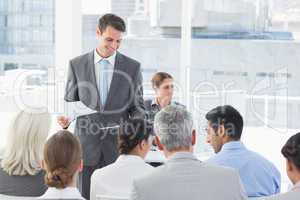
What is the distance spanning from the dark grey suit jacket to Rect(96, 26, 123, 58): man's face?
66 millimetres

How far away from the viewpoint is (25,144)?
8.88 feet

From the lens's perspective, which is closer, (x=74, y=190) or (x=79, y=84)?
(x=74, y=190)

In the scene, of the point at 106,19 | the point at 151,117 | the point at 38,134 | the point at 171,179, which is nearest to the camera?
the point at 171,179

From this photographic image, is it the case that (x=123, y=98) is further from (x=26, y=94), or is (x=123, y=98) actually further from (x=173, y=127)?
(x=26, y=94)

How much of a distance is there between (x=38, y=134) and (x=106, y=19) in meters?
0.95

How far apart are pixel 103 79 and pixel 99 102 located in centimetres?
15

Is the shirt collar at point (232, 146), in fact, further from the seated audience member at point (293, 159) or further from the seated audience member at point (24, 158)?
the seated audience member at point (24, 158)

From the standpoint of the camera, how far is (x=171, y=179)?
2.02 meters

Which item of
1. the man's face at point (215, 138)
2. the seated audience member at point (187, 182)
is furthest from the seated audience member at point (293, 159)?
the man's face at point (215, 138)

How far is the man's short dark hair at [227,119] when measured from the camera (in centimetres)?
283

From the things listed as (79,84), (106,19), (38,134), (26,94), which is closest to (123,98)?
(79,84)

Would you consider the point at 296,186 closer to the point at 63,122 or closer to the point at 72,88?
the point at 63,122

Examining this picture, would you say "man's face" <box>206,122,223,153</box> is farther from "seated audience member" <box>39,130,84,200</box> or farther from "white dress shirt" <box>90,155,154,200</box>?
"seated audience member" <box>39,130,84,200</box>

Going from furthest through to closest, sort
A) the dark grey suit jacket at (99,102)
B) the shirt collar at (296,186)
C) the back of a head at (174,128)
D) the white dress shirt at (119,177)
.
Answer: the dark grey suit jacket at (99,102)
the white dress shirt at (119,177)
the back of a head at (174,128)
the shirt collar at (296,186)
